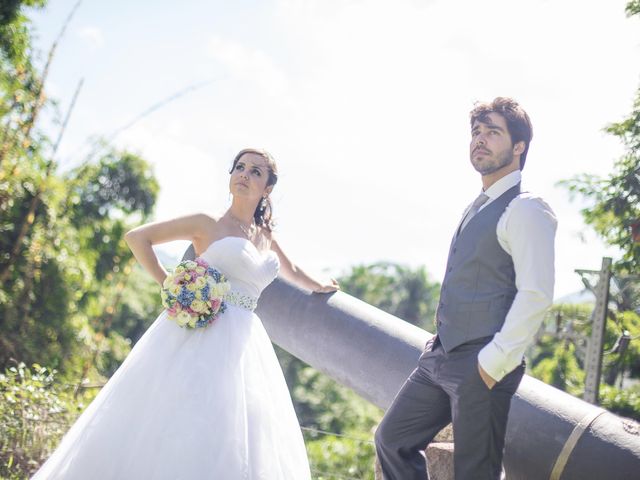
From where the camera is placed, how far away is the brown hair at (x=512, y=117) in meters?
2.82

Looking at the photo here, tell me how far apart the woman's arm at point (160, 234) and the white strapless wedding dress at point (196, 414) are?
0.16 meters

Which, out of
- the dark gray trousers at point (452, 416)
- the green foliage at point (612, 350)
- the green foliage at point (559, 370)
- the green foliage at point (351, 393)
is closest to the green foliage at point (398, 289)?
the green foliage at point (351, 393)

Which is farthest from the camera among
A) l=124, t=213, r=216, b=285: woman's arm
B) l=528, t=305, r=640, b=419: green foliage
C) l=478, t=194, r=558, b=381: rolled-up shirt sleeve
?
l=528, t=305, r=640, b=419: green foliage

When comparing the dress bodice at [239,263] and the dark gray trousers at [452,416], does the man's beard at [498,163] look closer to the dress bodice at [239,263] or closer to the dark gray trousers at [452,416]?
the dark gray trousers at [452,416]

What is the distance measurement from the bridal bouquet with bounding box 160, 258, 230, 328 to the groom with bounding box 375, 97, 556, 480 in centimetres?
112

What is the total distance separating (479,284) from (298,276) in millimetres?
1767

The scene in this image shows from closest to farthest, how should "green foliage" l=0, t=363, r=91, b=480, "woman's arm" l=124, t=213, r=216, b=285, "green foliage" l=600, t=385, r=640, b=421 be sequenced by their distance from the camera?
"woman's arm" l=124, t=213, r=216, b=285 < "green foliage" l=0, t=363, r=91, b=480 < "green foliage" l=600, t=385, r=640, b=421

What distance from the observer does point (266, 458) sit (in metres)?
3.04

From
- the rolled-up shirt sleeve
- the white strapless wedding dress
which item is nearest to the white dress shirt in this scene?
the rolled-up shirt sleeve

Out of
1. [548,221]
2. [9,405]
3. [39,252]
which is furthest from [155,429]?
[39,252]

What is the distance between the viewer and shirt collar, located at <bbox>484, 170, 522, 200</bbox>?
9.07 ft

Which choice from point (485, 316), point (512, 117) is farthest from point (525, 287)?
point (512, 117)

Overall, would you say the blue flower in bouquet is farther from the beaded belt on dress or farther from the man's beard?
the man's beard

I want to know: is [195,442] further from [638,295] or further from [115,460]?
[638,295]
